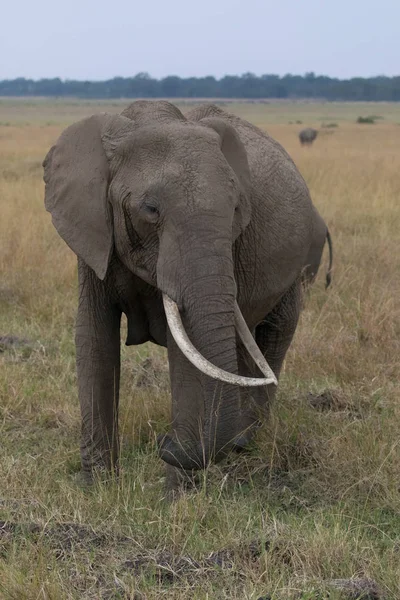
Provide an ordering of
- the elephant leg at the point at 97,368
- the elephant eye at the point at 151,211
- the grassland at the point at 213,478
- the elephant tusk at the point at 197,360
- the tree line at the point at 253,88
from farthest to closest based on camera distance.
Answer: the tree line at the point at 253,88 → the elephant leg at the point at 97,368 → the elephant eye at the point at 151,211 → the elephant tusk at the point at 197,360 → the grassland at the point at 213,478

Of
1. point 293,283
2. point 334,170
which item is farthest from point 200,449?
point 334,170

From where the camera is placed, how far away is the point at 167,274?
3.59 m

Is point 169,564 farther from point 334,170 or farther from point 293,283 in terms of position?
point 334,170

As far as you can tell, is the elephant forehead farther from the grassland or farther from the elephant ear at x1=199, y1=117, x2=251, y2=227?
the grassland

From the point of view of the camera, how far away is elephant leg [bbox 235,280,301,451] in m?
5.04

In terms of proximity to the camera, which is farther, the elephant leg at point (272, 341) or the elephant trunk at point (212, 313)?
the elephant leg at point (272, 341)

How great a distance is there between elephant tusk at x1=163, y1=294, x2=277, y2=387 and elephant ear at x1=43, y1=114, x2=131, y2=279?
490 millimetres

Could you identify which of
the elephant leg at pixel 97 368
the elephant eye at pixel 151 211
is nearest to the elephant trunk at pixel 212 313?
the elephant eye at pixel 151 211

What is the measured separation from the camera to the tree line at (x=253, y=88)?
128250mm

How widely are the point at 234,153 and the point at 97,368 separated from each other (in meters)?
1.09

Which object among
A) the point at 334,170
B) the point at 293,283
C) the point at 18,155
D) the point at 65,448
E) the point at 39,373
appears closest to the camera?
the point at 65,448

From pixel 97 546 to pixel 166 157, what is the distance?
1.41 metres

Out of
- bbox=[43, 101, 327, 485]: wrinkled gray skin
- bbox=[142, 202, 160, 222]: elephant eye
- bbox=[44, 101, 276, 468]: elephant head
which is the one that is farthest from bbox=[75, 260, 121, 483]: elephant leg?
bbox=[142, 202, 160, 222]: elephant eye

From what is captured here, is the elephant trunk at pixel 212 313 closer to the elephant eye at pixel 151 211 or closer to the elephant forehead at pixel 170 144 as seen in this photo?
the elephant eye at pixel 151 211
